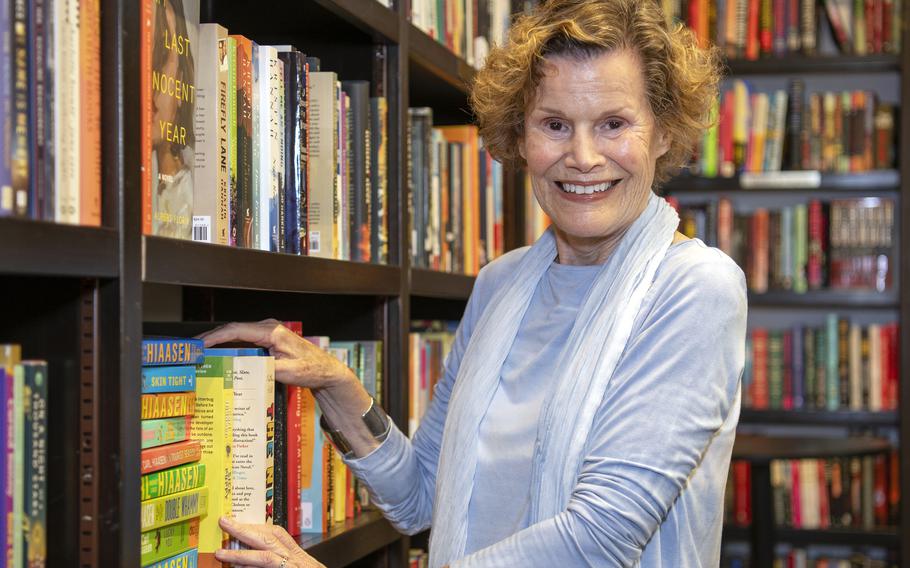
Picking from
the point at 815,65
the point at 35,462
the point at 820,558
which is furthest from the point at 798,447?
the point at 35,462

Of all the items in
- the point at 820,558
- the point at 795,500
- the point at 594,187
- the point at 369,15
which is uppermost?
the point at 369,15

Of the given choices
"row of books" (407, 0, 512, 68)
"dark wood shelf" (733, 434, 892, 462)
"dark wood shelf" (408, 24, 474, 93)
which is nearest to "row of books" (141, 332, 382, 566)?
"dark wood shelf" (408, 24, 474, 93)

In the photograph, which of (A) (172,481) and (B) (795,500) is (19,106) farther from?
(B) (795,500)

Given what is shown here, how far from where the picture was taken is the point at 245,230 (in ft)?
4.10

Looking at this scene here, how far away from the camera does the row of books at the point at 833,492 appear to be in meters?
3.48

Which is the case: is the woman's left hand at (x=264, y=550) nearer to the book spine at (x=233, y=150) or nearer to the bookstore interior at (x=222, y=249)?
the bookstore interior at (x=222, y=249)

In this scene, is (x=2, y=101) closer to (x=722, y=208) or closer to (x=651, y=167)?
(x=651, y=167)

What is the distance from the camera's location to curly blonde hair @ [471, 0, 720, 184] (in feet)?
4.27

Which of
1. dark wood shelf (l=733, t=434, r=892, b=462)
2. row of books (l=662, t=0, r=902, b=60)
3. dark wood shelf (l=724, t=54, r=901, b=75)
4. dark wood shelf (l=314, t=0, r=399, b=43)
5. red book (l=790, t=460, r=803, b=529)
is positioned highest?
row of books (l=662, t=0, r=902, b=60)

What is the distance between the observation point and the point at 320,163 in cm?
147

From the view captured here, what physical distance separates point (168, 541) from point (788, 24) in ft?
9.95

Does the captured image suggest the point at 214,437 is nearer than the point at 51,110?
No

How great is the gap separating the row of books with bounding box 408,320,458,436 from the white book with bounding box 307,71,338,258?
38 cm

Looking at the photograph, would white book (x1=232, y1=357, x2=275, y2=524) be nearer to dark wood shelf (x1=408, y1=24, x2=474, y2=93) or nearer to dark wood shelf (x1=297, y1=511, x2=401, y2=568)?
dark wood shelf (x1=297, y1=511, x2=401, y2=568)
